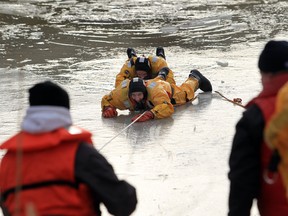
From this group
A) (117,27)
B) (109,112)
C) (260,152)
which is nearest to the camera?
(260,152)

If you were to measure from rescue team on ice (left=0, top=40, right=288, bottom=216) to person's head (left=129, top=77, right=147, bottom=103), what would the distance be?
13.8ft

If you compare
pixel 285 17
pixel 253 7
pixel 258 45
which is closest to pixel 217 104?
pixel 258 45

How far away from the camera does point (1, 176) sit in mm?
2867

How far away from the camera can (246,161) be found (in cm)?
280

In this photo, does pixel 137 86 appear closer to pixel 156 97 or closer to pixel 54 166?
pixel 156 97

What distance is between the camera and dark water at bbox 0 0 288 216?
17.3ft

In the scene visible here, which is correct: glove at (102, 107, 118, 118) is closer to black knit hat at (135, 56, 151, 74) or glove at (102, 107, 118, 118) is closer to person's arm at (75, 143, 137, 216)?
black knit hat at (135, 56, 151, 74)

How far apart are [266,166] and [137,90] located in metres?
4.43

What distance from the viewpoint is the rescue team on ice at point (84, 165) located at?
2701mm

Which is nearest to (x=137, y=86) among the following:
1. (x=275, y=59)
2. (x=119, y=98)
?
(x=119, y=98)

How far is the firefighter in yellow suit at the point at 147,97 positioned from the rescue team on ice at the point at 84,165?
4197 millimetres

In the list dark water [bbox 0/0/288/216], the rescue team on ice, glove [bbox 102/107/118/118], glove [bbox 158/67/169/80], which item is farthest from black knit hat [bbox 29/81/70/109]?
glove [bbox 158/67/169/80]

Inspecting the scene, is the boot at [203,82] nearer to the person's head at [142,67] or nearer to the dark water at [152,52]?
the dark water at [152,52]

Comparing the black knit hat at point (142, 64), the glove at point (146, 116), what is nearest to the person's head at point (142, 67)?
the black knit hat at point (142, 64)
